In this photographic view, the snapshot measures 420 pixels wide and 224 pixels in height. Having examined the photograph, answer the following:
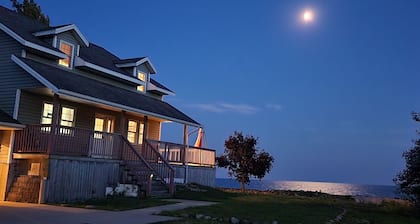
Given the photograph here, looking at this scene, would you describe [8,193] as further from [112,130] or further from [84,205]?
[112,130]

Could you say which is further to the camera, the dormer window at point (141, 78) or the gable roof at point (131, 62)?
the dormer window at point (141, 78)

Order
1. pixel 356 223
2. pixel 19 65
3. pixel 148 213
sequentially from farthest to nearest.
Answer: pixel 19 65, pixel 356 223, pixel 148 213

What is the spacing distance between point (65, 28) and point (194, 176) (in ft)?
37.2

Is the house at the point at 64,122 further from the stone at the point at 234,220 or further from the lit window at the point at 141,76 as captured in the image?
the stone at the point at 234,220

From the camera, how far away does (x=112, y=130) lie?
81.5ft

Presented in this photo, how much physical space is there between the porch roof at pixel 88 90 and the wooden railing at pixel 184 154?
1.50 meters

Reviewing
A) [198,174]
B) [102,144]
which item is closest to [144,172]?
[102,144]

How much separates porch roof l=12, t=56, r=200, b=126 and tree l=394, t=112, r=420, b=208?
12.0m

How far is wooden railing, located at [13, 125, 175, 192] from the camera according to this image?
1736 cm

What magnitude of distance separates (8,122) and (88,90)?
12.0 feet

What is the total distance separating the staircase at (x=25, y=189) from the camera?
1670cm

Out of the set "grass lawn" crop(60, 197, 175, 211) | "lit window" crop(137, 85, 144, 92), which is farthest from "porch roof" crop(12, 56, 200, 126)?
"grass lawn" crop(60, 197, 175, 211)

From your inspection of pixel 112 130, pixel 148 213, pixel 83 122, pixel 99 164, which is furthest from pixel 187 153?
pixel 148 213

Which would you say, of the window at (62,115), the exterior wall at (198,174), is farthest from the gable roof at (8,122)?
the exterior wall at (198,174)
